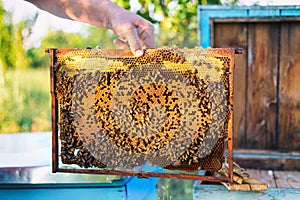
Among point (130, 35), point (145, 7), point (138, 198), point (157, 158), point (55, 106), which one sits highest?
point (145, 7)

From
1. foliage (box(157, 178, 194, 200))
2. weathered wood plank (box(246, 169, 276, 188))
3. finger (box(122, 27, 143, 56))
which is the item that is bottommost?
foliage (box(157, 178, 194, 200))

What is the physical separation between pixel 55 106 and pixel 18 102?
413cm

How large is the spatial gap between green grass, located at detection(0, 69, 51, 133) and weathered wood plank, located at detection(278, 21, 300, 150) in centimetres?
305

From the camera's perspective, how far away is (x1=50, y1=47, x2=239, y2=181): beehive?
1.49 metres

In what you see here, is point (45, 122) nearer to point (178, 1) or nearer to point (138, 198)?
point (178, 1)

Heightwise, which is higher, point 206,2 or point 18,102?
point 206,2

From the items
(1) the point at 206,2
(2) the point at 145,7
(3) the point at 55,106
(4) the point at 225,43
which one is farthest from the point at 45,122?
(3) the point at 55,106

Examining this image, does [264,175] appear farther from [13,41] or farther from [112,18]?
[13,41]

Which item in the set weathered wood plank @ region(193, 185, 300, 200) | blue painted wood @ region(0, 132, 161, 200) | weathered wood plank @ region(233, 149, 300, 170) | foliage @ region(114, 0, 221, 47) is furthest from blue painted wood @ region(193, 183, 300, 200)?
foliage @ region(114, 0, 221, 47)

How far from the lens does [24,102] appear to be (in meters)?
5.61

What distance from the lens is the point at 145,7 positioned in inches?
150

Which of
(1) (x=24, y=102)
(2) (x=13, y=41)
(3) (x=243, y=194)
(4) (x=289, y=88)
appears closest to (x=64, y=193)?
(3) (x=243, y=194)

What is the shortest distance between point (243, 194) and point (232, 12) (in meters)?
1.29

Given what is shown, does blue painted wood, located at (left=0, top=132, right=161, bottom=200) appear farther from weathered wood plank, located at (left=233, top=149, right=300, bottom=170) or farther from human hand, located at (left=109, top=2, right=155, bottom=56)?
weathered wood plank, located at (left=233, top=149, right=300, bottom=170)
